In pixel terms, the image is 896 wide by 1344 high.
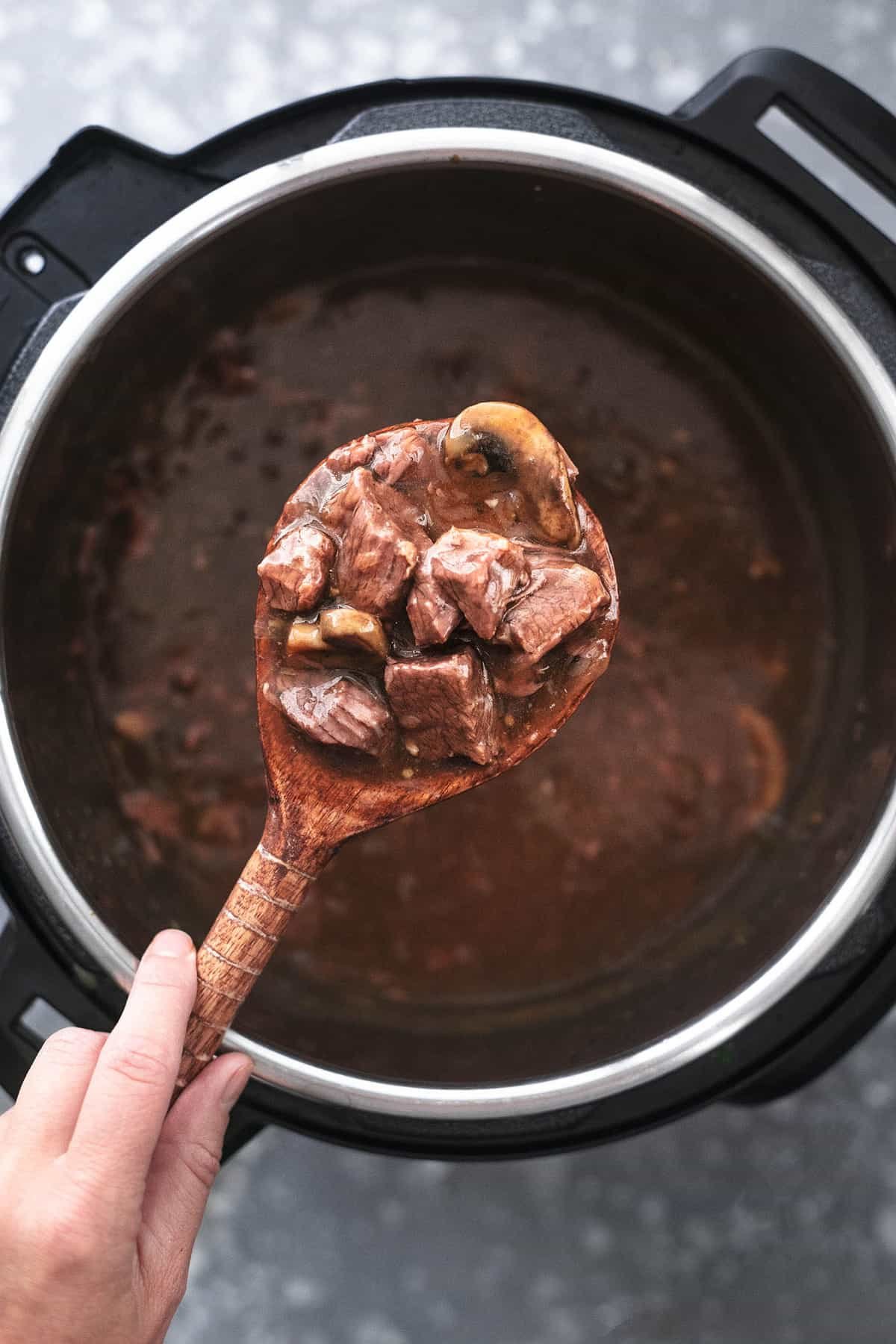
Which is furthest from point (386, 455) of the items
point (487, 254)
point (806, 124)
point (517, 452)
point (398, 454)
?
point (806, 124)

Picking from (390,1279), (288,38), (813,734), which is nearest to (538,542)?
(813,734)

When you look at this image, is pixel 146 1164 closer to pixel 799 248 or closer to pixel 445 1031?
pixel 445 1031

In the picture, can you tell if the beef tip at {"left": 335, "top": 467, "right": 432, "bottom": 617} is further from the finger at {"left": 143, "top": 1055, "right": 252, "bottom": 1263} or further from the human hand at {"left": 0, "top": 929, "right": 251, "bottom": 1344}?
the finger at {"left": 143, "top": 1055, "right": 252, "bottom": 1263}

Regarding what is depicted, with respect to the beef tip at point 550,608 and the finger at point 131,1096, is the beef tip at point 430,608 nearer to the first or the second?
the beef tip at point 550,608

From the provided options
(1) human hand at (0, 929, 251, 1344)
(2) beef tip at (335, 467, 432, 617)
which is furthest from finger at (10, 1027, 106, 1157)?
(2) beef tip at (335, 467, 432, 617)

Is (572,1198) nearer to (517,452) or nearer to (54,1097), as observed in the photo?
(54,1097)

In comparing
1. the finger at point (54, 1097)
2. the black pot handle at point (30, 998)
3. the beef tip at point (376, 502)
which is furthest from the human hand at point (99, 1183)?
the beef tip at point (376, 502)
